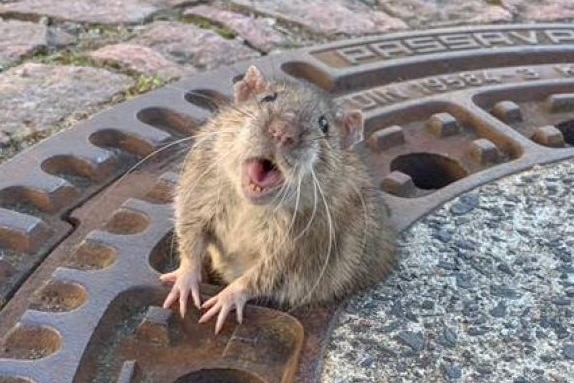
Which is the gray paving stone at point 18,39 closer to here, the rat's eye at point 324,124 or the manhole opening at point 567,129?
the rat's eye at point 324,124

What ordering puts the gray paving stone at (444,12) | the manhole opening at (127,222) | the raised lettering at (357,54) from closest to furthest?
the manhole opening at (127,222) → the raised lettering at (357,54) → the gray paving stone at (444,12)

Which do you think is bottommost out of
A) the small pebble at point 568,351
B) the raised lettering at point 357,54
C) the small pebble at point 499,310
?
the small pebble at point 499,310

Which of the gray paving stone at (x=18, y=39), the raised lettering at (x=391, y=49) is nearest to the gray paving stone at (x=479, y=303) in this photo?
the raised lettering at (x=391, y=49)

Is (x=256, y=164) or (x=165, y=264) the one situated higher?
(x=256, y=164)

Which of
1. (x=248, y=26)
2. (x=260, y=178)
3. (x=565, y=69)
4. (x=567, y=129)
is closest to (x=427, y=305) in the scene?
(x=260, y=178)

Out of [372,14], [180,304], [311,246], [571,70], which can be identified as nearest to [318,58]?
[372,14]

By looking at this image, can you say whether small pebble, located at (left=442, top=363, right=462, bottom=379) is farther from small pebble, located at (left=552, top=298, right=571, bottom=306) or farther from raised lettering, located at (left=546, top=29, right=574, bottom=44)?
raised lettering, located at (left=546, top=29, right=574, bottom=44)

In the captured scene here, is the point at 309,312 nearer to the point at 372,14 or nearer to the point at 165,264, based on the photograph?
the point at 165,264
